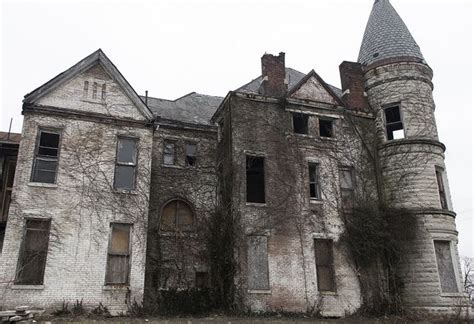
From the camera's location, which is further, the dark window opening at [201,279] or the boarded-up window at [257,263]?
the dark window opening at [201,279]

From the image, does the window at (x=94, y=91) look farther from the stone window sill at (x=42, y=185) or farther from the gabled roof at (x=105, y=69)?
the stone window sill at (x=42, y=185)

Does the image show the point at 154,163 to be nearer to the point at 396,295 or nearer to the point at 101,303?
the point at 101,303

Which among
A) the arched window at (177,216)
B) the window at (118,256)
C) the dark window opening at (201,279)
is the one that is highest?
the arched window at (177,216)

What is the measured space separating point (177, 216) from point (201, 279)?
3.22 m

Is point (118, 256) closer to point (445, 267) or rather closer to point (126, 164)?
point (126, 164)

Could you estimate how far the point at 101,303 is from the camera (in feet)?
54.1

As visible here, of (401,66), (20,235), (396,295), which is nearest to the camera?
(20,235)

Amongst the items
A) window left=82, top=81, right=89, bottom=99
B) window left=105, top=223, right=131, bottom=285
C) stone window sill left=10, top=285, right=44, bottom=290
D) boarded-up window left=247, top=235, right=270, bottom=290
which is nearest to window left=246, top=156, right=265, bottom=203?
boarded-up window left=247, top=235, right=270, bottom=290

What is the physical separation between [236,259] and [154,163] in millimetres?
6598

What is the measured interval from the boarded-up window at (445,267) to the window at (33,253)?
54.9ft

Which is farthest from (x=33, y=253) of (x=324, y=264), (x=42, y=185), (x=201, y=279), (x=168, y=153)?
(x=324, y=264)

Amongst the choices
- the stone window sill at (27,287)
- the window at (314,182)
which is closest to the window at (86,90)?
the stone window sill at (27,287)

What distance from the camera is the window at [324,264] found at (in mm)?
19172

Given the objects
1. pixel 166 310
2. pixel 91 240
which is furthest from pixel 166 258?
pixel 91 240
